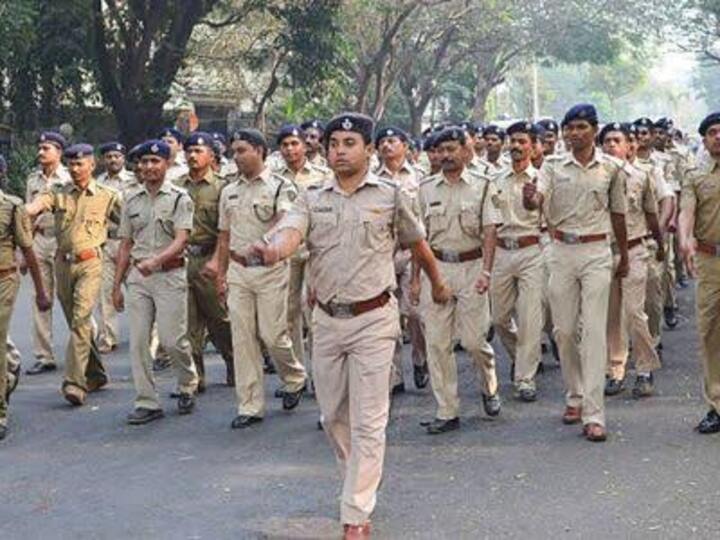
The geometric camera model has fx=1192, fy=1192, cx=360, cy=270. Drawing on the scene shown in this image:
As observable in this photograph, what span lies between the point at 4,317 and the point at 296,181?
239 centimetres

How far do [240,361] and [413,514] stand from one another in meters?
2.38

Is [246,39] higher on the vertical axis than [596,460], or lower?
higher

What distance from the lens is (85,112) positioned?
2684 cm

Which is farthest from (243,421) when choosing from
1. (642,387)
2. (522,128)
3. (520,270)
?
(522,128)

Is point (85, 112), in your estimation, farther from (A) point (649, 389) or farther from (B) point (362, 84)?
(A) point (649, 389)

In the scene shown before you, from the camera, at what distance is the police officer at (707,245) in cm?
704

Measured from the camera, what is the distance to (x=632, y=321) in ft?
27.6

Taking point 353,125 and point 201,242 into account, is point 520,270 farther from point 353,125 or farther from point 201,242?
point 353,125

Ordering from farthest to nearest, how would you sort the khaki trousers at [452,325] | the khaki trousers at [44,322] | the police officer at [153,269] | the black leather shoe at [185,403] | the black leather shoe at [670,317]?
the black leather shoe at [670,317]
the khaki trousers at [44,322]
the black leather shoe at [185,403]
the police officer at [153,269]
the khaki trousers at [452,325]

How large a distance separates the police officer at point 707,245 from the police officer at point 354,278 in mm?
2220

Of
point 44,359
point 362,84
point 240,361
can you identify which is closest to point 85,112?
point 362,84

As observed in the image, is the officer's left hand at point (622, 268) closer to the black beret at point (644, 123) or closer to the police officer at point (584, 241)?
the police officer at point (584, 241)

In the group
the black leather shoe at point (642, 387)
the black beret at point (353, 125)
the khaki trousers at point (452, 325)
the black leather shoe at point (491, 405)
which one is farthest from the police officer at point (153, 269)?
the black leather shoe at point (642, 387)

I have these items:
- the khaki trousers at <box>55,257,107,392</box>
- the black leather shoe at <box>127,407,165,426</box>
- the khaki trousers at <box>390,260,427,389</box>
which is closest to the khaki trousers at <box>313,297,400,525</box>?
the black leather shoe at <box>127,407,165,426</box>
